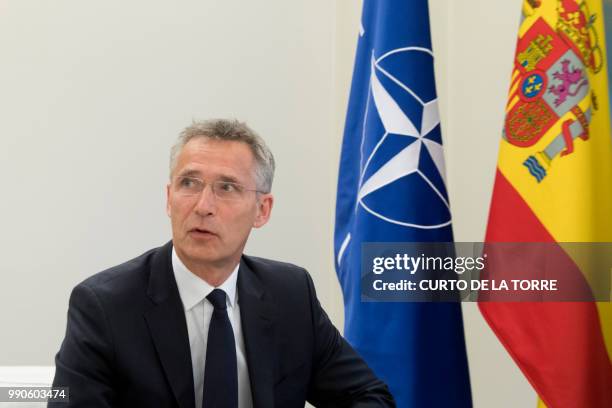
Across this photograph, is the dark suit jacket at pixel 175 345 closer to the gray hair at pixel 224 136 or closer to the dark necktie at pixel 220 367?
the dark necktie at pixel 220 367

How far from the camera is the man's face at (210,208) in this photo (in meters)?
1.73

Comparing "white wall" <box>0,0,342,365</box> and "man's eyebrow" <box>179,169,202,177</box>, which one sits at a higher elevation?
"white wall" <box>0,0,342,365</box>

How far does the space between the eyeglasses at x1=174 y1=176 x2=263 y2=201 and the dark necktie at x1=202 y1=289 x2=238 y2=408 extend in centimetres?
28

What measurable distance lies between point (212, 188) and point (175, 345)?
14.1 inches

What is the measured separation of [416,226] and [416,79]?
483 mm

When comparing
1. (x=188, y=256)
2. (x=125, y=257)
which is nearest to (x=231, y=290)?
(x=188, y=256)

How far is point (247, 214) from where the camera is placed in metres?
1.82

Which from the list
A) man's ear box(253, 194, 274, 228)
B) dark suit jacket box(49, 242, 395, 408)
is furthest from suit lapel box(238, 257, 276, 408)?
man's ear box(253, 194, 274, 228)

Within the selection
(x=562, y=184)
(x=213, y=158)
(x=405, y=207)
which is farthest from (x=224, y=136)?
(x=562, y=184)

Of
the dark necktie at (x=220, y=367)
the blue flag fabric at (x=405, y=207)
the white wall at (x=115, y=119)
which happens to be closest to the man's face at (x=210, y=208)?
the dark necktie at (x=220, y=367)

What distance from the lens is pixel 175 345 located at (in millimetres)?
1659

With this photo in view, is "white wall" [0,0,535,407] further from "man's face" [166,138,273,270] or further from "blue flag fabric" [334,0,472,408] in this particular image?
"man's face" [166,138,273,270]

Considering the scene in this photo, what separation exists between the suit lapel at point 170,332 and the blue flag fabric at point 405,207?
93cm

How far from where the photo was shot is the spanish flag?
7.36 feet
